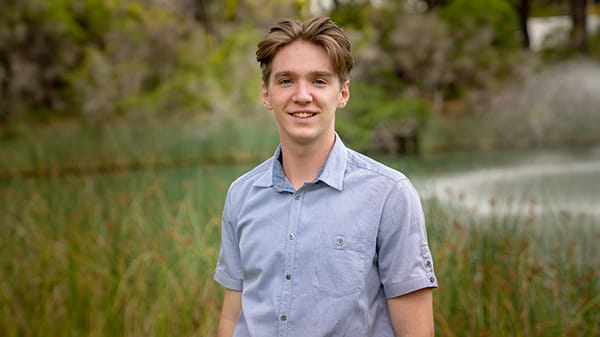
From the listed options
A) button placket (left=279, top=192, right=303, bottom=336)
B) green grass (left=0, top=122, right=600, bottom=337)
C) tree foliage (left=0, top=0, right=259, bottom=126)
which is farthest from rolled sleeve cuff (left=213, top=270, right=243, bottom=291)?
tree foliage (left=0, top=0, right=259, bottom=126)

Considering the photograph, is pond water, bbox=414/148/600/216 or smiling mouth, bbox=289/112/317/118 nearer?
smiling mouth, bbox=289/112/317/118

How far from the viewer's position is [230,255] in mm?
1291

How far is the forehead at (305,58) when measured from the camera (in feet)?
3.58

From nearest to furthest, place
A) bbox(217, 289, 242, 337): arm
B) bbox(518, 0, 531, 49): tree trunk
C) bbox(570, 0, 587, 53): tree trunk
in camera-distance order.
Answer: bbox(217, 289, 242, 337): arm → bbox(570, 0, 587, 53): tree trunk → bbox(518, 0, 531, 49): tree trunk

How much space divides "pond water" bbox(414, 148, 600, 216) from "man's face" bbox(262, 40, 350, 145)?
4136 mm

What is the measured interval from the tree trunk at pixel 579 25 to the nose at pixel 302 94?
13277mm

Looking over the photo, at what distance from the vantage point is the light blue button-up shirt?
1.09 meters

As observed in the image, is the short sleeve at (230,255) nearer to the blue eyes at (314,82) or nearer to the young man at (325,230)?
the young man at (325,230)

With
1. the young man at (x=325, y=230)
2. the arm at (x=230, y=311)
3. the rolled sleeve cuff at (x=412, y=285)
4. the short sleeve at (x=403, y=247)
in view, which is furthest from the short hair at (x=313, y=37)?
the arm at (x=230, y=311)

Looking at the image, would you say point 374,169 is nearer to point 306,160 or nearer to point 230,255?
point 306,160

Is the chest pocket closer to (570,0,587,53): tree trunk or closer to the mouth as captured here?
the mouth

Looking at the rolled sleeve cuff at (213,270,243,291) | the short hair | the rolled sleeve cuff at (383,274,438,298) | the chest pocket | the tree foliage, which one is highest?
the tree foliage

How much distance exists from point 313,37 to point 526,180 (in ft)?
23.6

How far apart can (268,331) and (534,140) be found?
1196 centimetres
